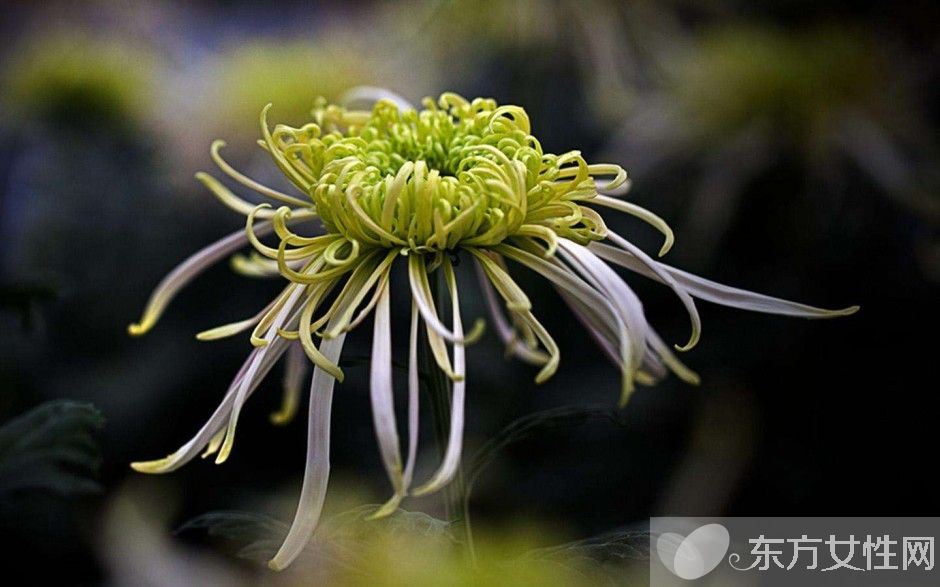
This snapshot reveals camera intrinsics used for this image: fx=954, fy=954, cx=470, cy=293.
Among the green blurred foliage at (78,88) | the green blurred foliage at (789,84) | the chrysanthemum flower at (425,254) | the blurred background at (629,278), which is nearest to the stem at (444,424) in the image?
the chrysanthemum flower at (425,254)

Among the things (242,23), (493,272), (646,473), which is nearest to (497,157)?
(493,272)

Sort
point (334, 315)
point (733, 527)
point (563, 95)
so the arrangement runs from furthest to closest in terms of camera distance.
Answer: point (563, 95), point (733, 527), point (334, 315)

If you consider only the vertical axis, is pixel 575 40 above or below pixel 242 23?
below

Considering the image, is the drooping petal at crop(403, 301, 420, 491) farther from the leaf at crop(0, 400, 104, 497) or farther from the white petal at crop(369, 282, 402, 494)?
the leaf at crop(0, 400, 104, 497)

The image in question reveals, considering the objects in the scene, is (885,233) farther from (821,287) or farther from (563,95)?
(563,95)

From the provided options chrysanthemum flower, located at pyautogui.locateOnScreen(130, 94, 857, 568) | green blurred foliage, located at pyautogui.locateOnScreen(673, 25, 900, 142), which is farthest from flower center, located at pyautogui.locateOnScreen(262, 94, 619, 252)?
green blurred foliage, located at pyautogui.locateOnScreen(673, 25, 900, 142)

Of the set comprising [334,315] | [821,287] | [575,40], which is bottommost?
[334,315]

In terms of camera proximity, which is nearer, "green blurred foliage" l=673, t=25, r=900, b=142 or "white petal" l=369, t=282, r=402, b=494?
"white petal" l=369, t=282, r=402, b=494
